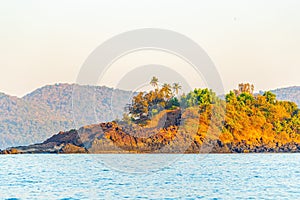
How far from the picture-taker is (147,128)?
115 meters

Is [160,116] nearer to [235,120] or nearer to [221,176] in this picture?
[235,120]

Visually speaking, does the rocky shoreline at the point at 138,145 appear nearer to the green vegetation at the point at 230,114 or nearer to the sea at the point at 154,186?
the green vegetation at the point at 230,114

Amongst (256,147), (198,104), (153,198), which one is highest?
(198,104)

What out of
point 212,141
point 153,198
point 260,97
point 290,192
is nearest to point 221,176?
point 290,192

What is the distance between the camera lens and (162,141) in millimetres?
111062

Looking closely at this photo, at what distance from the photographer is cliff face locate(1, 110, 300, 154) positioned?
111 metres

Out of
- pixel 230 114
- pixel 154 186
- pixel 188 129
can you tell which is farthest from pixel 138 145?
pixel 154 186

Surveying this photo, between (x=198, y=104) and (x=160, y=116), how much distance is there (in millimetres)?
7543

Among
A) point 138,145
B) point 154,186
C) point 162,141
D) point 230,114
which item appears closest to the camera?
point 154,186

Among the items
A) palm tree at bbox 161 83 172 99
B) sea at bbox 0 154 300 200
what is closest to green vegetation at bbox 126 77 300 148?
palm tree at bbox 161 83 172 99

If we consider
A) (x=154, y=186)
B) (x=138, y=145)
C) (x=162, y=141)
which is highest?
(x=162, y=141)

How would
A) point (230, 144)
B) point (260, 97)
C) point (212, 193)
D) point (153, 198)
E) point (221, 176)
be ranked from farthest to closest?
point (260, 97), point (230, 144), point (221, 176), point (212, 193), point (153, 198)

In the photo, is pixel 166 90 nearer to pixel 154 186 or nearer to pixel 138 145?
pixel 138 145

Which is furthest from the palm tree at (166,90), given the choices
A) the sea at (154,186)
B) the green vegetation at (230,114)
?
the sea at (154,186)
